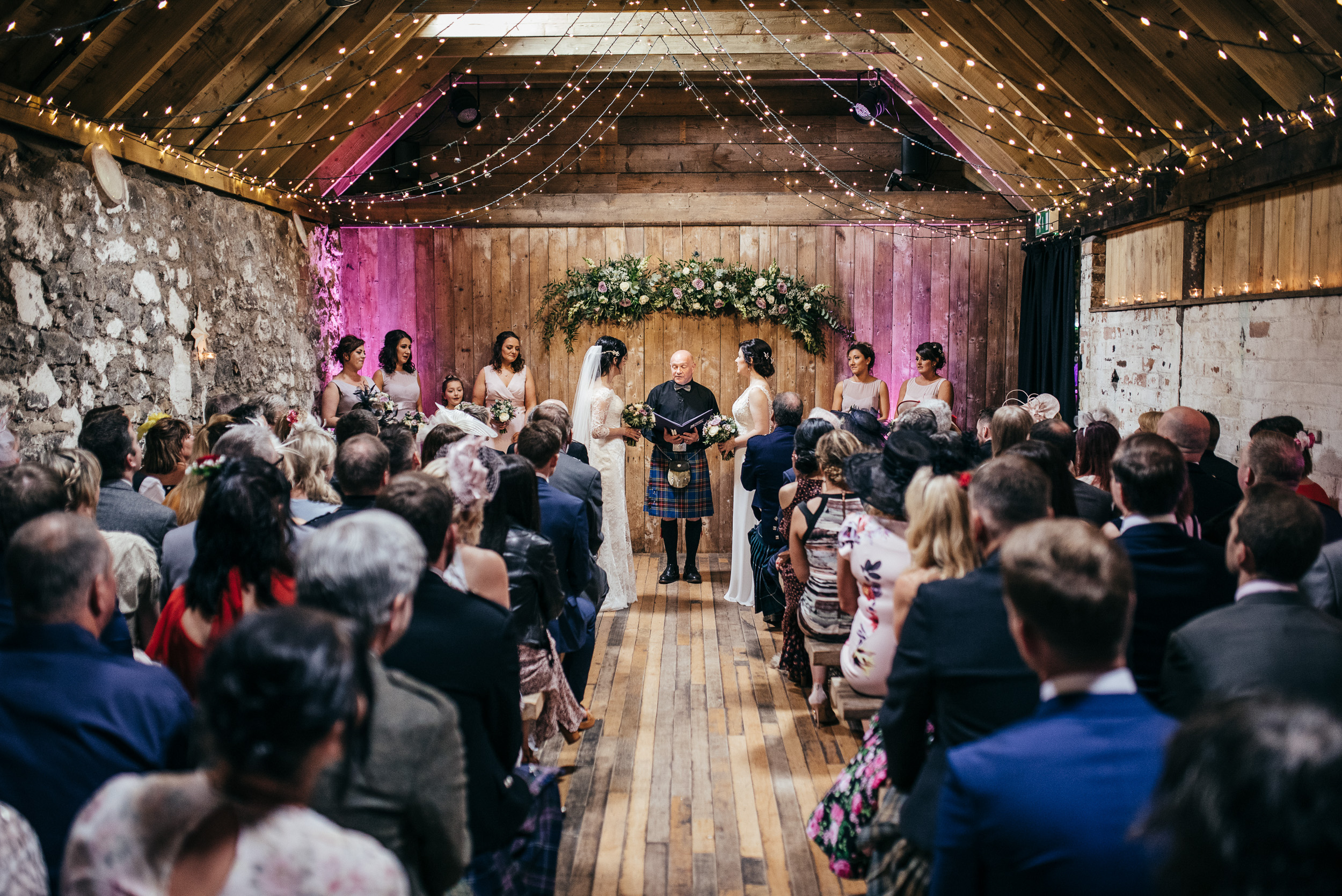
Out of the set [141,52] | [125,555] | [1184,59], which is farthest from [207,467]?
[1184,59]

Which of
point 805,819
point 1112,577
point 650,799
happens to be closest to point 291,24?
point 650,799

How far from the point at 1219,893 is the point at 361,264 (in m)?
7.96

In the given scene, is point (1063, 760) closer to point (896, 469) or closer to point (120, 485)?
point (896, 469)

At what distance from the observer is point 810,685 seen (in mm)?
4613

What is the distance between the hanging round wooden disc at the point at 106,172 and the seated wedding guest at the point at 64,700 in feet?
10.8

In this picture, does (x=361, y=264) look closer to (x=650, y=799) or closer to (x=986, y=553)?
(x=650, y=799)

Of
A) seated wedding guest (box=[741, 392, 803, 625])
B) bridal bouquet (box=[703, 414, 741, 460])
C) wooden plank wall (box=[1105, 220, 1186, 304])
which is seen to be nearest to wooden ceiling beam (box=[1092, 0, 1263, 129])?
wooden plank wall (box=[1105, 220, 1186, 304])

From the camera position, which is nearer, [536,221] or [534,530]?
[534,530]

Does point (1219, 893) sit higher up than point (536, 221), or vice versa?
point (536, 221)

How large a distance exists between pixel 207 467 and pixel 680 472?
3956 mm

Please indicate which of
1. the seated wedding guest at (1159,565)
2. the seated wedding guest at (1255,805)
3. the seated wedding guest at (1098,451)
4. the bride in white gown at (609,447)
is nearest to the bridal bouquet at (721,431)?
the bride in white gown at (609,447)

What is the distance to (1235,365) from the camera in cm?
489

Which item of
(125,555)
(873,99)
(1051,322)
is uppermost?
(873,99)

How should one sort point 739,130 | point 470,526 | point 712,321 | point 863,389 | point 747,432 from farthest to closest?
point 739,130 → point 712,321 → point 863,389 → point 747,432 → point 470,526
